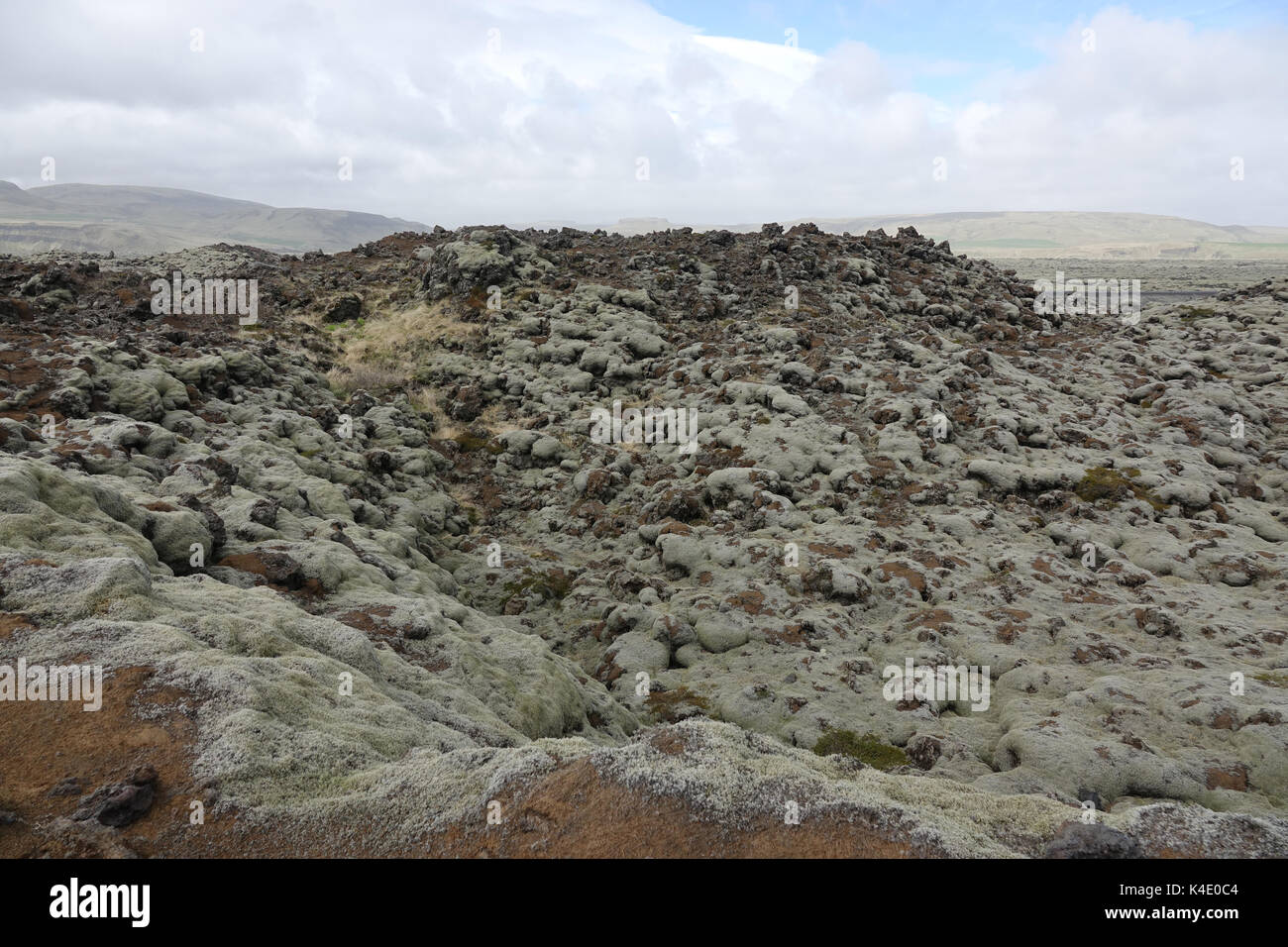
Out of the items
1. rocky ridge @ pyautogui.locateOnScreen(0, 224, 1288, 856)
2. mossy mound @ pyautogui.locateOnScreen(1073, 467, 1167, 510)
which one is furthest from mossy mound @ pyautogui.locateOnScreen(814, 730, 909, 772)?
mossy mound @ pyautogui.locateOnScreen(1073, 467, 1167, 510)

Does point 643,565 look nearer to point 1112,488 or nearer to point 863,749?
point 863,749

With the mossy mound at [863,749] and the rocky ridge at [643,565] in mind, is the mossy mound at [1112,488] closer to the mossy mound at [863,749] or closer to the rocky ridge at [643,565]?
the rocky ridge at [643,565]

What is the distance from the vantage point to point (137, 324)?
28016 millimetres

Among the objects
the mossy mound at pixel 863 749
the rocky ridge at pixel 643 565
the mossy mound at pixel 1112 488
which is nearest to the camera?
the rocky ridge at pixel 643 565

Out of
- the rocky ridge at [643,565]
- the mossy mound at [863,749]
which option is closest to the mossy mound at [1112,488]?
the rocky ridge at [643,565]

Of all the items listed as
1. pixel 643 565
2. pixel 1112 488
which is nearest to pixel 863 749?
pixel 643 565

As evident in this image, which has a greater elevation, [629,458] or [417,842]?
[629,458]

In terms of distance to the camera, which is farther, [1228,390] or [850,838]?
[1228,390]

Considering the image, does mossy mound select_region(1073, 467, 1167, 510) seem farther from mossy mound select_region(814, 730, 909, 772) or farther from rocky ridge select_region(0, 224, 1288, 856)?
mossy mound select_region(814, 730, 909, 772)

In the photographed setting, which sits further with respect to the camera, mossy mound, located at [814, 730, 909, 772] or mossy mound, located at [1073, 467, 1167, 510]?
mossy mound, located at [1073, 467, 1167, 510]

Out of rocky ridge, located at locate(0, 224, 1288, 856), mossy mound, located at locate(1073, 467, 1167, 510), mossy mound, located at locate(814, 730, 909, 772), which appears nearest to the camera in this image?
rocky ridge, located at locate(0, 224, 1288, 856)
